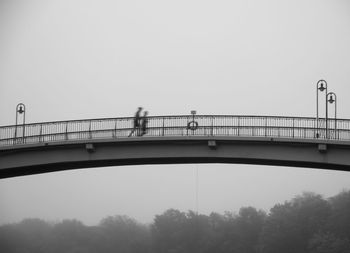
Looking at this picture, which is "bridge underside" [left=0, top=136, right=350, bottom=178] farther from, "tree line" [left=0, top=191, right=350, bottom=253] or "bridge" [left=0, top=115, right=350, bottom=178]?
"tree line" [left=0, top=191, right=350, bottom=253]

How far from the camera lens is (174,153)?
4369 cm

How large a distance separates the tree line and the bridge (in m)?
78.4

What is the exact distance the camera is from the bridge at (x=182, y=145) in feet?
135

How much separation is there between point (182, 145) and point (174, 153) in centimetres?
74

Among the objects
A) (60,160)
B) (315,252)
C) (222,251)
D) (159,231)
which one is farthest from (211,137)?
(159,231)

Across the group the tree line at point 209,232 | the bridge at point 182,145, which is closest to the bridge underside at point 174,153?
the bridge at point 182,145

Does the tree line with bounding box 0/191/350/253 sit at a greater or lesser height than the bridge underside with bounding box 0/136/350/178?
lesser

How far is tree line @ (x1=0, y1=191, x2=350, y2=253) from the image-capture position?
12281 cm

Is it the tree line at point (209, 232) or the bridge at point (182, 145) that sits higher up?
the bridge at point (182, 145)

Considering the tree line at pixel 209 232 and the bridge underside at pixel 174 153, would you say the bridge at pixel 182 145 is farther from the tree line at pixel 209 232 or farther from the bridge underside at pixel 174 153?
the tree line at pixel 209 232

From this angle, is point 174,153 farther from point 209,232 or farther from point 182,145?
point 209,232

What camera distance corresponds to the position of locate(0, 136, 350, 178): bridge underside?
4097cm

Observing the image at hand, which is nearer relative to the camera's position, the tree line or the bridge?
the bridge

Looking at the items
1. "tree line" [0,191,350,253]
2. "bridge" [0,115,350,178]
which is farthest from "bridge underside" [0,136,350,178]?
"tree line" [0,191,350,253]
